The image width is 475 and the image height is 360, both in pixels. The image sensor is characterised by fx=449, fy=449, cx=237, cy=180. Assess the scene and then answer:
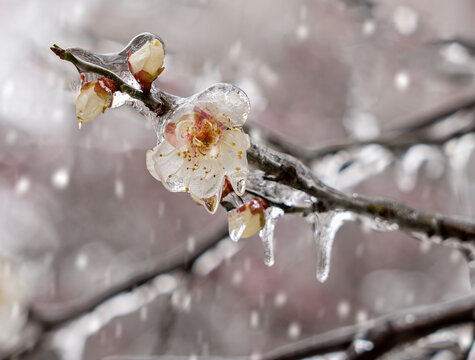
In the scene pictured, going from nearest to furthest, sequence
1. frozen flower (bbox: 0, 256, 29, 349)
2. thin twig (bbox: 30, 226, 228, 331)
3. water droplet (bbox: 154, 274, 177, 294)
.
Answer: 1. thin twig (bbox: 30, 226, 228, 331)
2. water droplet (bbox: 154, 274, 177, 294)
3. frozen flower (bbox: 0, 256, 29, 349)

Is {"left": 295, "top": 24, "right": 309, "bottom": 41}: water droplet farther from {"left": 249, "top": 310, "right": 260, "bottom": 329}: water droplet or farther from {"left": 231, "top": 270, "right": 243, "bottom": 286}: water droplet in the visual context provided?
{"left": 249, "top": 310, "right": 260, "bottom": 329}: water droplet

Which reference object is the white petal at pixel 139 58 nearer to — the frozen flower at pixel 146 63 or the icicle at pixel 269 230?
the frozen flower at pixel 146 63

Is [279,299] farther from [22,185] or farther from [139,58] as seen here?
[139,58]

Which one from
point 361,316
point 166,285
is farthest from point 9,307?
point 361,316

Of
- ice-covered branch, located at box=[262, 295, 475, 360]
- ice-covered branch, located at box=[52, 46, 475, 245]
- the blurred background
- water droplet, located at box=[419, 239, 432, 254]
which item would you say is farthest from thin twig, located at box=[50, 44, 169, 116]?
water droplet, located at box=[419, 239, 432, 254]

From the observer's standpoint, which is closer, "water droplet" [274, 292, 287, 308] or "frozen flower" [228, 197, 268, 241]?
"frozen flower" [228, 197, 268, 241]

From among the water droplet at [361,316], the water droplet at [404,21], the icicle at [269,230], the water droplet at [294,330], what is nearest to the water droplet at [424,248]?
the water droplet at [361,316]
